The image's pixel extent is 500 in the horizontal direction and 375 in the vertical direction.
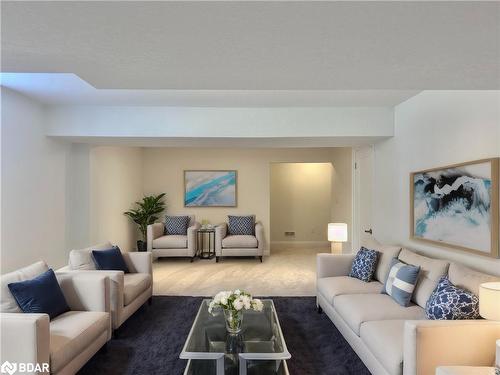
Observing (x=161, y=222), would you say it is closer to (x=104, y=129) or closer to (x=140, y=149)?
(x=140, y=149)

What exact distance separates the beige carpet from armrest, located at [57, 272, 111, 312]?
1.64 m

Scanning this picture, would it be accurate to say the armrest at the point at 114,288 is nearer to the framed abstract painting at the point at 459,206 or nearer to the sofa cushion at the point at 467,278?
the sofa cushion at the point at 467,278

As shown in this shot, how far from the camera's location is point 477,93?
8.54ft

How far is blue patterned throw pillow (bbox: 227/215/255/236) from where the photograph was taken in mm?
6617

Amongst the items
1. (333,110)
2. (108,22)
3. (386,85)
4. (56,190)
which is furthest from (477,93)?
(56,190)

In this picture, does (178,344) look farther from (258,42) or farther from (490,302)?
(258,42)

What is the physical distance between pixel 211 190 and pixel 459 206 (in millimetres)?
5136

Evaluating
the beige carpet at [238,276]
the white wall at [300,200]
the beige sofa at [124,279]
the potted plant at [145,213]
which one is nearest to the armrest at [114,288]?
the beige sofa at [124,279]

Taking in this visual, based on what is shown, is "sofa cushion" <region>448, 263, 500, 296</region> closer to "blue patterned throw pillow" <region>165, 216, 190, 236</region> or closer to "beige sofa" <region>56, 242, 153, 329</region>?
"beige sofa" <region>56, 242, 153, 329</region>

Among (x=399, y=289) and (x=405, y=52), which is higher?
(x=405, y=52)

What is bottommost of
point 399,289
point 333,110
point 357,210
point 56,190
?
point 399,289

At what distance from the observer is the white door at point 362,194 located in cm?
476

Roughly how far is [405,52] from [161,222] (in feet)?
20.5

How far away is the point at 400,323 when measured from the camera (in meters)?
2.36
